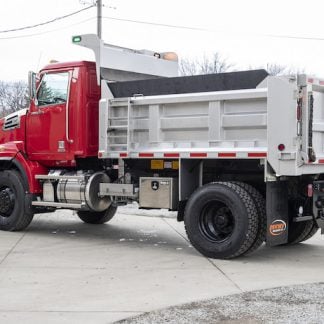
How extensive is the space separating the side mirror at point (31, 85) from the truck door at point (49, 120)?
12 cm

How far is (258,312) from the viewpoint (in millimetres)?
5363

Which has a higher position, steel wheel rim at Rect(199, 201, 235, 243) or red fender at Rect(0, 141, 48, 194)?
red fender at Rect(0, 141, 48, 194)

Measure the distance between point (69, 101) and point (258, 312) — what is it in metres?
5.60

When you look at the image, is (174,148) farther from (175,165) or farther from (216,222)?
(216,222)

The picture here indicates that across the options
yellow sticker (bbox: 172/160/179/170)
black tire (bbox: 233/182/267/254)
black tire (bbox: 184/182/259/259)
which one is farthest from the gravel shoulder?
yellow sticker (bbox: 172/160/179/170)

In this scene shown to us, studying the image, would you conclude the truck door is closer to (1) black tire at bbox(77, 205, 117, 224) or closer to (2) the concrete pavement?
(2) the concrete pavement

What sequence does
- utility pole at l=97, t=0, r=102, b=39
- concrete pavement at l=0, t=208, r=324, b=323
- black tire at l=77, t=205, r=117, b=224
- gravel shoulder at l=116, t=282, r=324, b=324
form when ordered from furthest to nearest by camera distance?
utility pole at l=97, t=0, r=102, b=39 → black tire at l=77, t=205, r=117, b=224 → concrete pavement at l=0, t=208, r=324, b=323 → gravel shoulder at l=116, t=282, r=324, b=324

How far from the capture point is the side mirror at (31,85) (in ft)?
32.6

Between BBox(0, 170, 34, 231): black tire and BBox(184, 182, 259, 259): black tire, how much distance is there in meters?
3.39

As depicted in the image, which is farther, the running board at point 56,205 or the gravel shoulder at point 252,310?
the running board at point 56,205

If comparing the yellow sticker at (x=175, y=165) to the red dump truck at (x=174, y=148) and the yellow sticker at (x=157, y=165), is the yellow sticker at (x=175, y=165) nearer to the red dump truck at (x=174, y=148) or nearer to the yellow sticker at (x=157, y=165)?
the red dump truck at (x=174, y=148)

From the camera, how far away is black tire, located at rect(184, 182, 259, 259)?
7766mm

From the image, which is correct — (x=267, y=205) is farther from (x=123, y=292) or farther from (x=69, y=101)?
(x=69, y=101)

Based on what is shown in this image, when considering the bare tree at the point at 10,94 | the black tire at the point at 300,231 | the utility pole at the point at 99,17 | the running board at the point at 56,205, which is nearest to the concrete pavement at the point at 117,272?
the black tire at the point at 300,231
